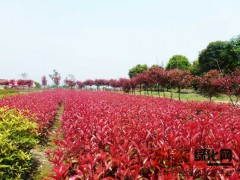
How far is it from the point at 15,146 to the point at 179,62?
68.0 meters

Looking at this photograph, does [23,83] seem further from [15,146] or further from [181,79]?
[15,146]

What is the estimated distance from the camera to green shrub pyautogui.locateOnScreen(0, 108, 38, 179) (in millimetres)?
4664

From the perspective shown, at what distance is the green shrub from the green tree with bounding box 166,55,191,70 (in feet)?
215

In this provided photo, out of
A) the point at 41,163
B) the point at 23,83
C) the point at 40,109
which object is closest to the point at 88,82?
the point at 23,83

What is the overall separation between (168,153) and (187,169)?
0.43 m

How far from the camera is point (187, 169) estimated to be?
99.6 inches

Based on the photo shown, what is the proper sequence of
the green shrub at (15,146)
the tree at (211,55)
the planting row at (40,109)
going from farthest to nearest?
1. the tree at (211,55)
2. the planting row at (40,109)
3. the green shrub at (15,146)

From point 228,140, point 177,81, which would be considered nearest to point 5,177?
point 228,140

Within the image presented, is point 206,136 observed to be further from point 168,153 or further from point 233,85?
point 233,85

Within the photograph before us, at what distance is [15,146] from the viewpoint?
16.4 ft

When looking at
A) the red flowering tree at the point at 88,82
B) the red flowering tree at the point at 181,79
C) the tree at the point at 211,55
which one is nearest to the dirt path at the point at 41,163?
the red flowering tree at the point at 181,79

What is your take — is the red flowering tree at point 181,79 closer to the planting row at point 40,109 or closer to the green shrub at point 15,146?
the planting row at point 40,109

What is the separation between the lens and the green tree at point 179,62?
69.1 meters

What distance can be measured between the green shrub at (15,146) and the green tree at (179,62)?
65434 mm
